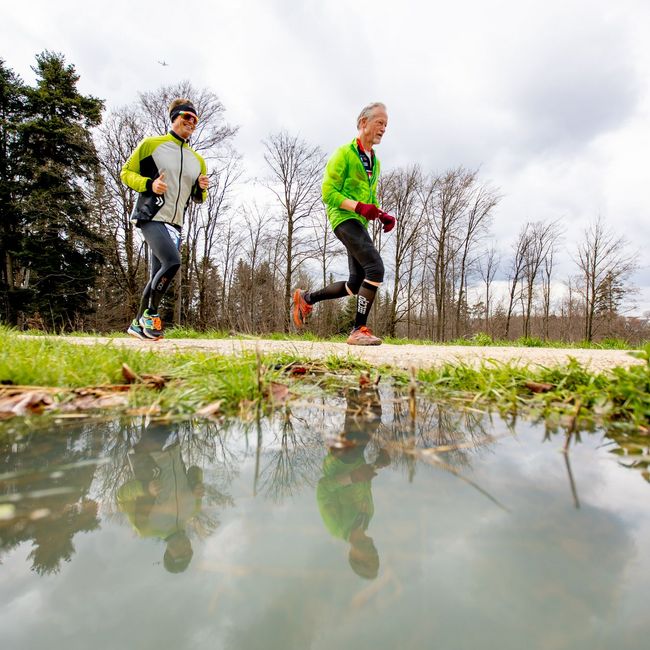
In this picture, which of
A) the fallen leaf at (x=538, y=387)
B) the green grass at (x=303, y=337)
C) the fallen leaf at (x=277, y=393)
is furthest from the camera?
the green grass at (x=303, y=337)

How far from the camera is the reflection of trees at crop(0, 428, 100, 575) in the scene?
0.50 metres

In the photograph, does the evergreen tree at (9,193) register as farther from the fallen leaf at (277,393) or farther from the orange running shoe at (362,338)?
the fallen leaf at (277,393)

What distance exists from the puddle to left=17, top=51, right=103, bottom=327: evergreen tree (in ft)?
51.4

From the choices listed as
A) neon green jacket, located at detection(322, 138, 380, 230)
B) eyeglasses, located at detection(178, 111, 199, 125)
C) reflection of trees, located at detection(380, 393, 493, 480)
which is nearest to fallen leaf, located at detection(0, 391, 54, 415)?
reflection of trees, located at detection(380, 393, 493, 480)

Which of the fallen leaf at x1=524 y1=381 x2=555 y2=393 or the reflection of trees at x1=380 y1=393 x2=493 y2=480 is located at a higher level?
the fallen leaf at x1=524 y1=381 x2=555 y2=393

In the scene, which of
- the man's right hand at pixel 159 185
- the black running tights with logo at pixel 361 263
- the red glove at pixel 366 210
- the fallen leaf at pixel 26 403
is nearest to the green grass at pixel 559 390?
the fallen leaf at pixel 26 403

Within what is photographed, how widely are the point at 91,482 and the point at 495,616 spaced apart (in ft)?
2.24

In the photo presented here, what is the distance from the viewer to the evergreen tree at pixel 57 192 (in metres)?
14.2

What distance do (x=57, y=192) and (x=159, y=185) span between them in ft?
47.3

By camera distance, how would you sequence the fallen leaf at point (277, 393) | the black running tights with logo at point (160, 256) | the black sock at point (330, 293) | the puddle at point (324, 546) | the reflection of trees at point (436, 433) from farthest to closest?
the black sock at point (330, 293) → the black running tights with logo at point (160, 256) → the fallen leaf at point (277, 393) → the reflection of trees at point (436, 433) → the puddle at point (324, 546)

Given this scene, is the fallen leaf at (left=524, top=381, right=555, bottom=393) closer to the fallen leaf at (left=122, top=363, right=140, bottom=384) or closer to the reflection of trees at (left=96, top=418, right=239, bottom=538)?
the reflection of trees at (left=96, top=418, right=239, bottom=538)

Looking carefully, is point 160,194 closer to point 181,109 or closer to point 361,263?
point 181,109

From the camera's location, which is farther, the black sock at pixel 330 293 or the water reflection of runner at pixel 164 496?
the black sock at pixel 330 293

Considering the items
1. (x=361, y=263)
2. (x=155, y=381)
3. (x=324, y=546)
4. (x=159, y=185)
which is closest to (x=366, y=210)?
(x=361, y=263)
